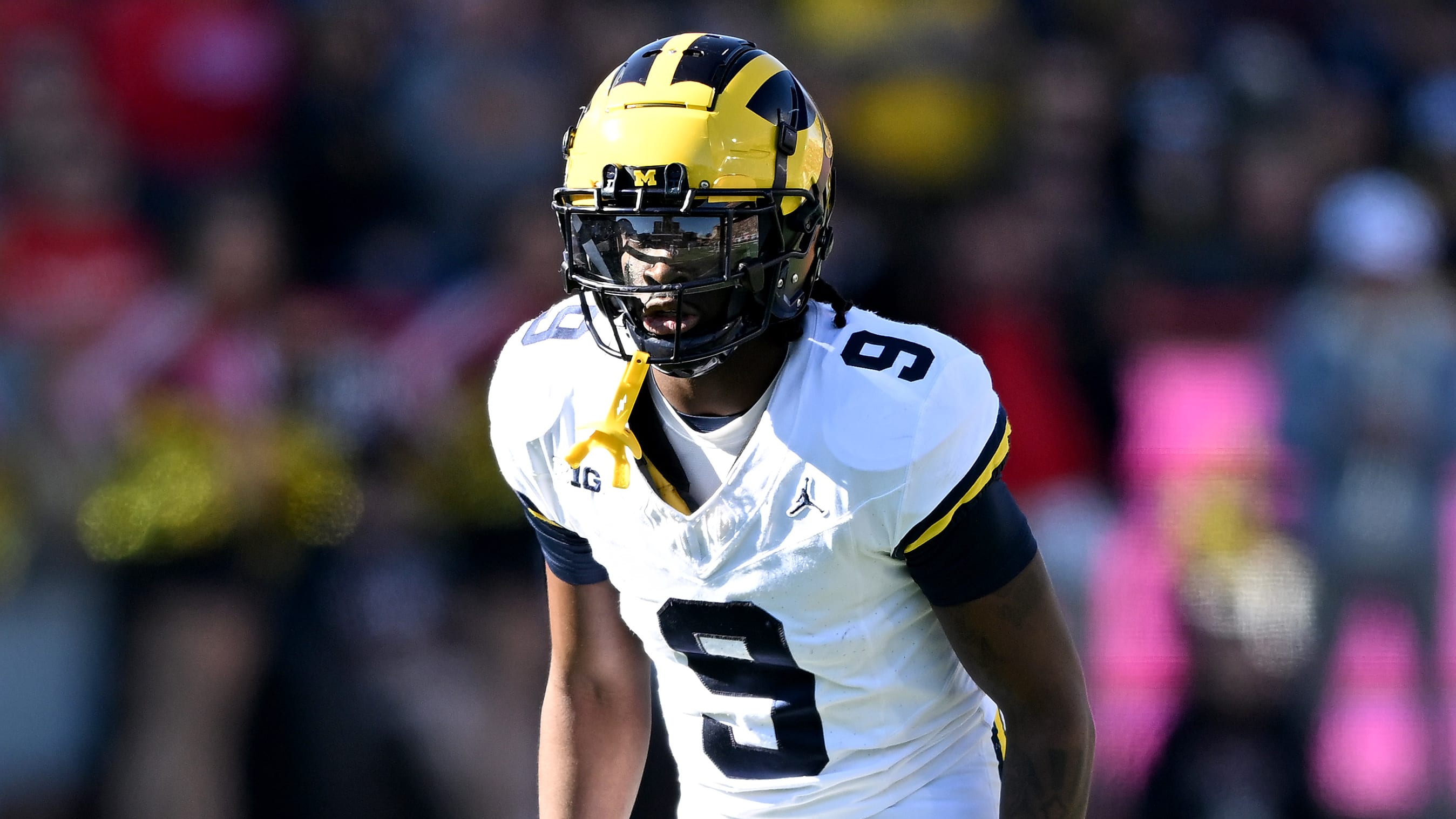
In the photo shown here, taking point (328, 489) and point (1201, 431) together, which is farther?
point (1201, 431)

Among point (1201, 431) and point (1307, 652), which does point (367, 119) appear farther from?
point (1307, 652)

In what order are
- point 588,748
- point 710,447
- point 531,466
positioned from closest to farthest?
point 710,447 → point 531,466 → point 588,748

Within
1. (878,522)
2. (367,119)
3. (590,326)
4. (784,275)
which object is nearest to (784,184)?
(784,275)

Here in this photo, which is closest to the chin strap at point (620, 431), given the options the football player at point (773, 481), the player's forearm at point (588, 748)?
the football player at point (773, 481)

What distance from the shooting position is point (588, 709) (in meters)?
2.40

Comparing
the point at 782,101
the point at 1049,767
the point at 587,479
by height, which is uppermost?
the point at 782,101

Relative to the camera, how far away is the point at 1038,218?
194 inches

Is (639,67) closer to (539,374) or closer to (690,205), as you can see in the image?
(690,205)

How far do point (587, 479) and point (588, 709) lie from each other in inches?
16.4

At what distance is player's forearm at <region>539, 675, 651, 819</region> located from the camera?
2395 millimetres

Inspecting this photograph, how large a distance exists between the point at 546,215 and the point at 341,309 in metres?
0.60

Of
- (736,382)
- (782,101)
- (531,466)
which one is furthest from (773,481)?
(782,101)

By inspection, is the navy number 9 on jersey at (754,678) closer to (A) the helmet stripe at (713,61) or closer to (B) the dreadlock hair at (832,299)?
(B) the dreadlock hair at (832,299)

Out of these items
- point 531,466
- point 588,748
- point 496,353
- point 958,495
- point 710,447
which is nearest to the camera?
point 958,495
